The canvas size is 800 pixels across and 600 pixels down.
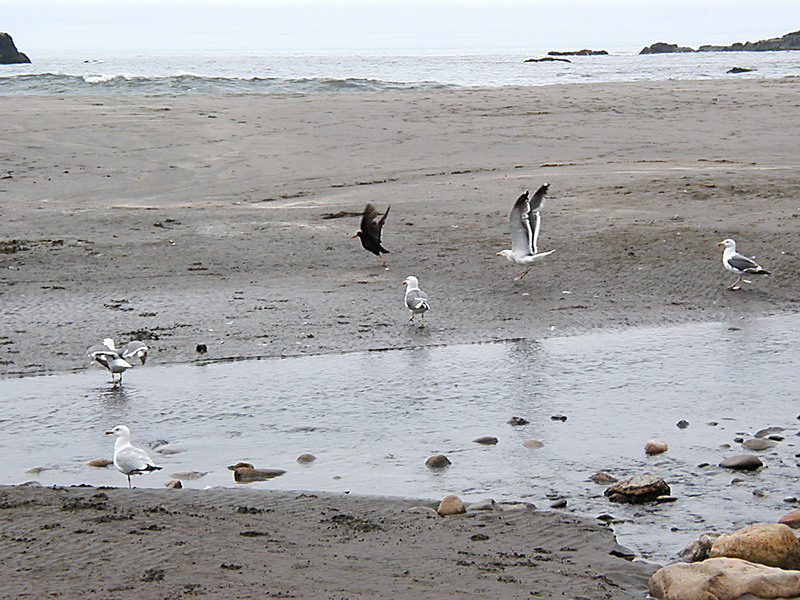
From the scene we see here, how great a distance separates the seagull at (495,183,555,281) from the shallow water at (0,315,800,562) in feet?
6.08

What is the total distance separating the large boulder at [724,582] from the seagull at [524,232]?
6.36 m

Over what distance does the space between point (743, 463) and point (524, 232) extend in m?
4.98

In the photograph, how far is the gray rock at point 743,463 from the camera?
5602 millimetres

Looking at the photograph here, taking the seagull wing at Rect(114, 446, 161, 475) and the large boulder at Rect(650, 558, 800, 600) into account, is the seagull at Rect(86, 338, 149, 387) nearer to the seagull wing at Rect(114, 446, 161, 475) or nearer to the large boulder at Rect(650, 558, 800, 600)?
the seagull wing at Rect(114, 446, 161, 475)

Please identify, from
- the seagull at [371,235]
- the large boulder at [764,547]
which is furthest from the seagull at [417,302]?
the large boulder at [764,547]

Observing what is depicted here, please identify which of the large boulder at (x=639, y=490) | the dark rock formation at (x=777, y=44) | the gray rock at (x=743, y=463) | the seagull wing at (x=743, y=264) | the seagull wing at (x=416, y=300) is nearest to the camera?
the large boulder at (x=639, y=490)

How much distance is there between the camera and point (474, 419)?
6.59 m

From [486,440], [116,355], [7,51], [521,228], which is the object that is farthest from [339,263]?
[7,51]

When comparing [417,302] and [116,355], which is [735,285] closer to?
[417,302]

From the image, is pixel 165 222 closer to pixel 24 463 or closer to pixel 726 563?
pixel 24 463

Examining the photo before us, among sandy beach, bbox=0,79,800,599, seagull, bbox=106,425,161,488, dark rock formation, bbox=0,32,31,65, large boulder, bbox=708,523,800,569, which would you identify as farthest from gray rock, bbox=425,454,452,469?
dark rock formation, bbox=0,32,31,65

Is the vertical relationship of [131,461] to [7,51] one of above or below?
below

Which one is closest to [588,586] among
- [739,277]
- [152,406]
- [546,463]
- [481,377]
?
[546,463]

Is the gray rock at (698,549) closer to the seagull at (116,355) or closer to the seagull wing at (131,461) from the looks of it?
the seagull wing at (131,461)
